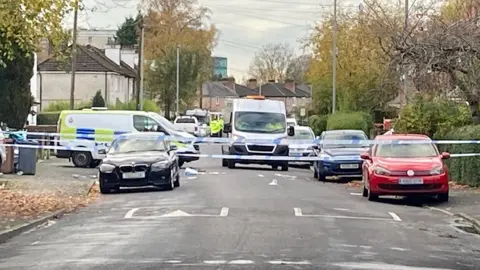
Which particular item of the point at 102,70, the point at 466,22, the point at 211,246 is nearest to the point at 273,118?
the point at 466,22

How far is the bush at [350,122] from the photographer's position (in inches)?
1986

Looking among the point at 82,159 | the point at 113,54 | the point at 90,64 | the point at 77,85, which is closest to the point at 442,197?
the point at 82,159

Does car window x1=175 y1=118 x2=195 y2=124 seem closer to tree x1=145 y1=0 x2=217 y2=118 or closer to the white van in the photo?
tree x1=145 y1=0 x2=217 y2=118

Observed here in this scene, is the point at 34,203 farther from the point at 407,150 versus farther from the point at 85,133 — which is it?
the point at 85,133

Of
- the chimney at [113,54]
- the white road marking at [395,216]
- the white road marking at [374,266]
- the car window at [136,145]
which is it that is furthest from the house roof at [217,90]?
the white road marking at [374,266]

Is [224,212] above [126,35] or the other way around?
the other way around

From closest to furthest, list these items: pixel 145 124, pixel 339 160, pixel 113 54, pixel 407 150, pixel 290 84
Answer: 1. pixel 407 150
2. pixel 339 160
3. pixel 145 124
4. pixel 113 54
5. pixel 290 84

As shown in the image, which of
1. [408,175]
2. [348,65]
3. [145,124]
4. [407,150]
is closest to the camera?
[408,175]

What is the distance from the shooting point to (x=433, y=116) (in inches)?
1229

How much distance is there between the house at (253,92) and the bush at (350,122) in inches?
3152

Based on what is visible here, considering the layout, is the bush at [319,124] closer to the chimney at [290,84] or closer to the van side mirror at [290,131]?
the van side mirror at [290,131]

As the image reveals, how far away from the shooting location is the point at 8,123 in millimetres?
42000

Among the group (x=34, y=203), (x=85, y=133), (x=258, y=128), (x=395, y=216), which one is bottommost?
(x=34, y=203)

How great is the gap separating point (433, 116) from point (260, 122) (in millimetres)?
7034
